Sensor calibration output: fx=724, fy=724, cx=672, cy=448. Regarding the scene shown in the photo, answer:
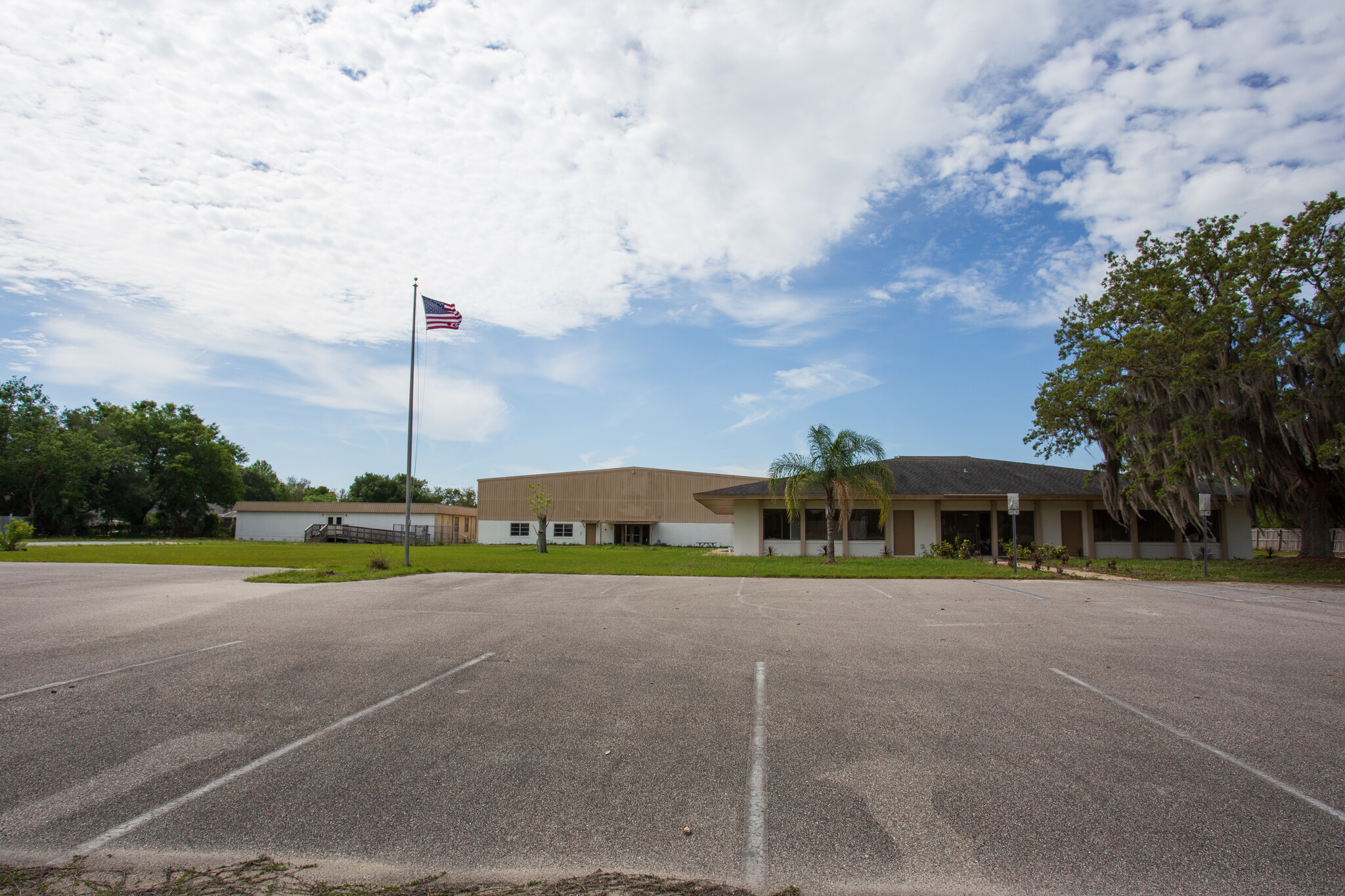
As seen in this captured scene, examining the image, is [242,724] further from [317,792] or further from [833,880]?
[833,880]

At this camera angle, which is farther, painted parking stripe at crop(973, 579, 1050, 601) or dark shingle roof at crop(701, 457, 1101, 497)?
dark shingle roof at crop(701, 457, 1101, 497)

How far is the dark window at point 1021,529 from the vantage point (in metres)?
31.2

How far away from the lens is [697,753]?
490 centimetres

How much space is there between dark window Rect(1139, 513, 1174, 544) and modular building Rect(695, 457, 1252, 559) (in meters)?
0.03

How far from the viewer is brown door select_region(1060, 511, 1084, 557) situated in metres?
31.0

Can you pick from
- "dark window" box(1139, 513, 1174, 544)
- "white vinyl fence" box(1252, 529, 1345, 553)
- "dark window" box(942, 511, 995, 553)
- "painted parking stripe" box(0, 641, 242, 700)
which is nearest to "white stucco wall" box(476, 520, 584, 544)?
"dark window" box(942, 511, 995, 553)

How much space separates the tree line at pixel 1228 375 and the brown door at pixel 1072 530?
487cm

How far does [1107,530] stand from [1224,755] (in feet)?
99.0

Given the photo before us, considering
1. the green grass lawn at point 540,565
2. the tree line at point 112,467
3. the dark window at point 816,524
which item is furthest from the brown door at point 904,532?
the tree line at point 112,467

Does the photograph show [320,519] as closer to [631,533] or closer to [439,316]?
[631,533]

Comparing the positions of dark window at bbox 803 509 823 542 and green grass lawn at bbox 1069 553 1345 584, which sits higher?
dark window at bbox 803 509 823 542

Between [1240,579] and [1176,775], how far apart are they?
67.9 ft

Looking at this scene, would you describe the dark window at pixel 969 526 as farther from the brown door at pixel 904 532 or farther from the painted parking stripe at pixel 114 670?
the painted parking stripe at pixel 114 670

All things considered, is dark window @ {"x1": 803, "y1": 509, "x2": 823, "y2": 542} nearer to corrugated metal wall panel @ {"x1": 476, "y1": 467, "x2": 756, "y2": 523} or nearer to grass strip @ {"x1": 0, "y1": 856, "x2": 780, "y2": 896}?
corrugated metal wall panel @ {"x1": 476, "y1": 467, "x2": 756, "y2": 523}
